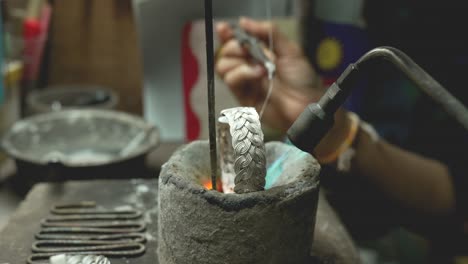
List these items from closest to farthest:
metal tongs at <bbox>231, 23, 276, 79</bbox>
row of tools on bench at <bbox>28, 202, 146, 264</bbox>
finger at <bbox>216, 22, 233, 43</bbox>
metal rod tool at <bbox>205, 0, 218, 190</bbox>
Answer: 1. metal rod tool at <bbox>205, 0, 218, 190</bbox>
2. row of tools on bench at <bbox>28, 202, 146, 264</bbox>
3. metal tongs at <bbox>231, 23, 276, 79</bbox>
4. finger at <bbox>216, 22, 233, 43</bbox>

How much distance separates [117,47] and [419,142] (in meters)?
1.51

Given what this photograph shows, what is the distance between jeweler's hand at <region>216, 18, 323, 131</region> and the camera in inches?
60.6

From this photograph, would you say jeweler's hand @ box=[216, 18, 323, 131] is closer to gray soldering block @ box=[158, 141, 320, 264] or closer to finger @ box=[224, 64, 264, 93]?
finger @ box=[224, 64, 264, 93]

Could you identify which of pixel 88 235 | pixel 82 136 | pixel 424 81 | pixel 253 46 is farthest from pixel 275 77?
pixel 424 81

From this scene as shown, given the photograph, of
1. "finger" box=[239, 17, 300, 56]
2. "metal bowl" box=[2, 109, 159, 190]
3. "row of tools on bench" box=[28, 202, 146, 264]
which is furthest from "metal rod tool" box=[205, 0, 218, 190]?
"finger" box=[239, 17, 300, 56]

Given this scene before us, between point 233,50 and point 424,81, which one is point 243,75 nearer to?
point 233,50

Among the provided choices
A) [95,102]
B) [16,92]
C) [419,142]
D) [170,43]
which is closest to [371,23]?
[419,142]

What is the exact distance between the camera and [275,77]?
5.42 ft

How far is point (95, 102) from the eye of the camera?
209cm

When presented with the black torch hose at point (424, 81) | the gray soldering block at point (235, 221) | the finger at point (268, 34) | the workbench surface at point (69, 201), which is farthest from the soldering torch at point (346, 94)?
the finger at point (268, 34)

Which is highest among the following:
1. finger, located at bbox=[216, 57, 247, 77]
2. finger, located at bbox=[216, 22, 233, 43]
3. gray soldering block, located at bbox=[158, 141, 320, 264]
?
finger, located at bbox=[216, 22, 233, 43]

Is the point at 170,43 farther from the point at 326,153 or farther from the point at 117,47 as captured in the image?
the point at 326,153

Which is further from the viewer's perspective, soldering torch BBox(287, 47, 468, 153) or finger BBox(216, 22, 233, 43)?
finger BBox(216, 22, 233, 43)

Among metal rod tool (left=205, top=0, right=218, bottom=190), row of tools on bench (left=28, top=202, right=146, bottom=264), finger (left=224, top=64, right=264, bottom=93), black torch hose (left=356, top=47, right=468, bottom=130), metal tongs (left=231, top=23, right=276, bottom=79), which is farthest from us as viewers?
finger (left=224, top=64, right=264, bottom=93)
